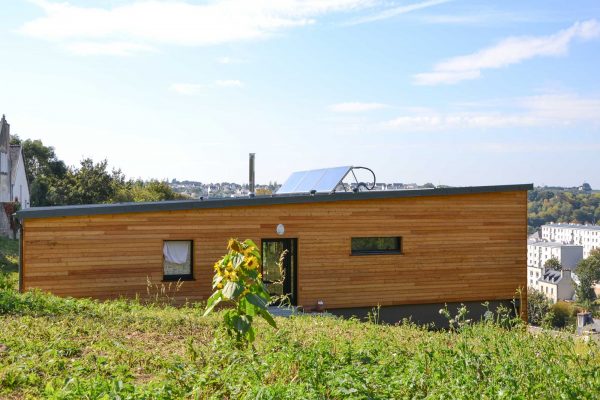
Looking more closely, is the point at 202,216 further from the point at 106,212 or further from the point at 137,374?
the point at 137,374

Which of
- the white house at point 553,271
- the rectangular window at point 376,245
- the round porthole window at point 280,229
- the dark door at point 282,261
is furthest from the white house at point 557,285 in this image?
the round porthole window at point 280,229

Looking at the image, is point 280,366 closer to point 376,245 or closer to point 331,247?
point 331,247

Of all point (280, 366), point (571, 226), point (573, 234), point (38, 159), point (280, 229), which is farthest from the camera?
point (571, 226)

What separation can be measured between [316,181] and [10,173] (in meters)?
28.6

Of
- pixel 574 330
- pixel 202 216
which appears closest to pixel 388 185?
pixel 202 216

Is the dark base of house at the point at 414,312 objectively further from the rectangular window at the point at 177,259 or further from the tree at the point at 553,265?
the tree at the point at 553,265

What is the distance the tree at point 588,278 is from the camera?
87.2m

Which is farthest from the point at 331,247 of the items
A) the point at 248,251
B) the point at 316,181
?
the point at 248,251

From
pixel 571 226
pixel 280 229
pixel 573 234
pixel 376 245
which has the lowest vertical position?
pixel 573 234

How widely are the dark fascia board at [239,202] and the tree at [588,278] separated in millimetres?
76826

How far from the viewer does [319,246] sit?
14.9 meters

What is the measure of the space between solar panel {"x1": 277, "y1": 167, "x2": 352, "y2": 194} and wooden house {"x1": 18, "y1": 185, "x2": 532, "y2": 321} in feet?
2.77

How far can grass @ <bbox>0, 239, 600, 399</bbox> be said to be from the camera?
189 inches

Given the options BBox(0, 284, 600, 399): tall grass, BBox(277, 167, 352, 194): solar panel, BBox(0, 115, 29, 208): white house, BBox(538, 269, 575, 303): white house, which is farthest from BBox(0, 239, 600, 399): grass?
BBox(538, 269, 575, 303): white house
